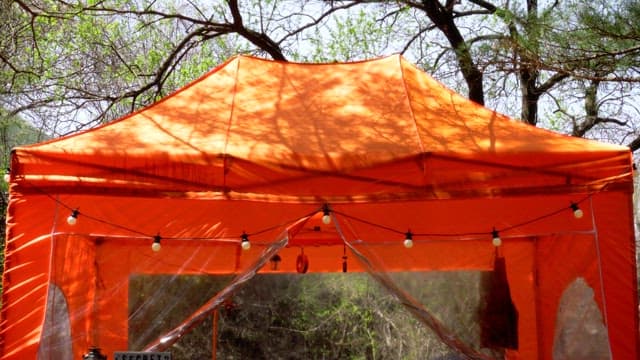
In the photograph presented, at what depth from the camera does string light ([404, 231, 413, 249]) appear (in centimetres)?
337

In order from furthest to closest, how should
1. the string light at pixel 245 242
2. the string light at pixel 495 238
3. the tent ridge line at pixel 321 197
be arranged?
1. the string light at pixel 495 238
2. the string light at pixel 245 242
3. the tent ridge line at pixel 321 197

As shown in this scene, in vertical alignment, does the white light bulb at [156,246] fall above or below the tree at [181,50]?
below

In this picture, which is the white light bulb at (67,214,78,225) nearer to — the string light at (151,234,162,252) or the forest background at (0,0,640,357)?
the string light at (151,234,162,252)

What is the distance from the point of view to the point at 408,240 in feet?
11.1

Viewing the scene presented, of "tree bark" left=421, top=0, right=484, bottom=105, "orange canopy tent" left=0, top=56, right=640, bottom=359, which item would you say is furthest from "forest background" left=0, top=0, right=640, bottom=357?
"orange canopy tent" left=0, top=56, right=640, bottom=359

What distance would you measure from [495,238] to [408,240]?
1.45 ft

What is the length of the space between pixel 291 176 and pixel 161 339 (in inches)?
35.6

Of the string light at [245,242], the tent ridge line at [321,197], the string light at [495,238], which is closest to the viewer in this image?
Result: the tent ridge line at [321,197]

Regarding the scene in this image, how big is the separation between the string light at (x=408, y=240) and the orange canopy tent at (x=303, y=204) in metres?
0.04

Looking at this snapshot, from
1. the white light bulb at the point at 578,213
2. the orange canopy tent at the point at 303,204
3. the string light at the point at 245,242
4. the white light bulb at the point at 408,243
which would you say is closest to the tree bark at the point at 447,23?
the orange canopy tent at the point at 303,204

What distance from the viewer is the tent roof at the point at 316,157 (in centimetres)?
326

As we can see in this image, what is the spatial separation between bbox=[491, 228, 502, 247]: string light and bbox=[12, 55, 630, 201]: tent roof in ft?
1.03

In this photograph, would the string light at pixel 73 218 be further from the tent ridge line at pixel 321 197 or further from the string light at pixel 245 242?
the string light at pixel 245 242

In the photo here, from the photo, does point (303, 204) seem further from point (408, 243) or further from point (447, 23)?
point (447, 23)
